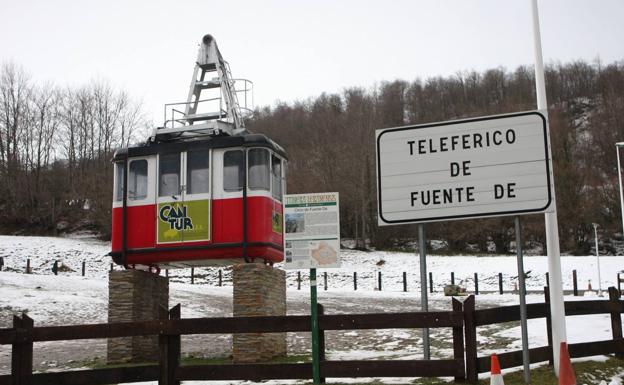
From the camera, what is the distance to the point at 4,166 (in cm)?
6150

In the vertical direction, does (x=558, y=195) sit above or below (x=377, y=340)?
above

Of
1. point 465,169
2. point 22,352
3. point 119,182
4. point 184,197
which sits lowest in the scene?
point 22,352

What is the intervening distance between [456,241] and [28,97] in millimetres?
40814

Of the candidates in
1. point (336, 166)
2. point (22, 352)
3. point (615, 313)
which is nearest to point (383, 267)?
point (336, 166)

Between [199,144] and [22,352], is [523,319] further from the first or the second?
[199,144]

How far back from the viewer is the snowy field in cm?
1576

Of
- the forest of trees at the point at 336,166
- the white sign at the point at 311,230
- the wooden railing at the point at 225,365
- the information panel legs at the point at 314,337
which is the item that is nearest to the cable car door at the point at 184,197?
the wooden railing at the point at 225,365

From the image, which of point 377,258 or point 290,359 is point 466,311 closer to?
point 290,359

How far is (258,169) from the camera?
1504 centimetres

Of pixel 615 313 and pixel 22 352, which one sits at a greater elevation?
pixel 615 313

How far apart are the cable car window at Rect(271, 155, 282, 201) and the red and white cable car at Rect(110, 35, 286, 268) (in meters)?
0.02

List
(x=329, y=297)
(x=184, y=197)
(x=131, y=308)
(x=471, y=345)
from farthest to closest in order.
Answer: (x=329, y=297), (x=184, y=197), (x=131, y=308), (x=471, y=345)

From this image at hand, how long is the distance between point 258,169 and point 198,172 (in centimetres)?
132

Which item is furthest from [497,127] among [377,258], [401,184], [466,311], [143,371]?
[377,258]
